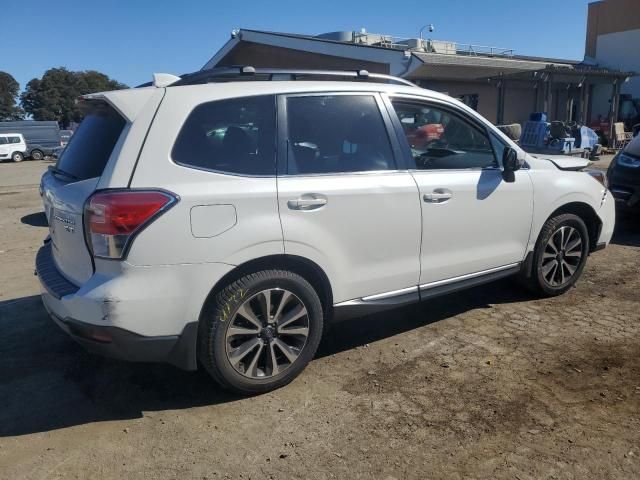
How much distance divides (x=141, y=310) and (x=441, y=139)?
256 cm

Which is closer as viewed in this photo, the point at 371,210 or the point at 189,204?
the point at 189,204

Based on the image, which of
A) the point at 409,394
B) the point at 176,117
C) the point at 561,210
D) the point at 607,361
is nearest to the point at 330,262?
the point at 409,394

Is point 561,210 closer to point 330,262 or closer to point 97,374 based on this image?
point 330,262

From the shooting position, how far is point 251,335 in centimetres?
335

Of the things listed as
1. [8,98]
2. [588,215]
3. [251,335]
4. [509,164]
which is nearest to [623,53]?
[588,215]

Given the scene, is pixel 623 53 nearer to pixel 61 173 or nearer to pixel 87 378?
pixel 61 173

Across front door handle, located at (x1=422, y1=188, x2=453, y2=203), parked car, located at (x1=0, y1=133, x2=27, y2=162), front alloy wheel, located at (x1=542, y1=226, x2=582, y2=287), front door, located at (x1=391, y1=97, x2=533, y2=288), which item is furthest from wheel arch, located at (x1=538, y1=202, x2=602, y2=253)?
parked car, located at (x1=0, y1=133, x2=27, y2=162)

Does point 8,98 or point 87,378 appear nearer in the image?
point 87,378

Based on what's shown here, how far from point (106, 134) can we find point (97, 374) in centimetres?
164

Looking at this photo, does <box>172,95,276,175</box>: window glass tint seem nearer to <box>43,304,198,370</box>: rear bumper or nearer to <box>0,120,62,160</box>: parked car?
<box>43,304,198,370</box>: rear bumper

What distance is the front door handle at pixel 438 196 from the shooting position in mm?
3887

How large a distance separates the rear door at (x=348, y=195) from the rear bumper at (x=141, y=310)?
2.08ft

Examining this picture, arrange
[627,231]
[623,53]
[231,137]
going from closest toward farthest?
[231,137] < [627,231] < [623,53]

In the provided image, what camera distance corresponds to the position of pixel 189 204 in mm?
2982
